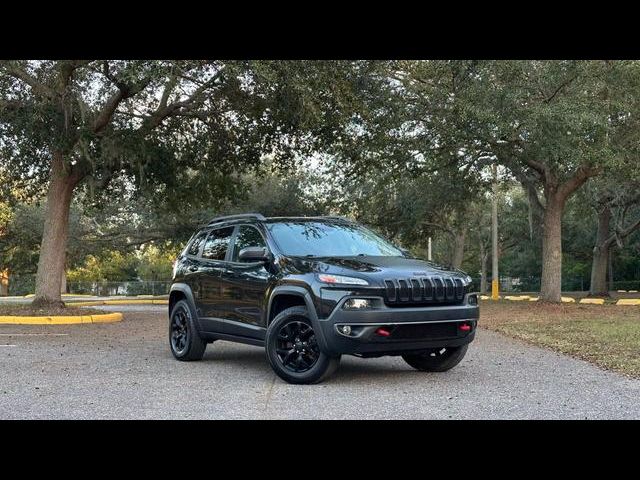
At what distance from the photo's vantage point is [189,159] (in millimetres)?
20531

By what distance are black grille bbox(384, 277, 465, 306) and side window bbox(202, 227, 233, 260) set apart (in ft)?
9.28

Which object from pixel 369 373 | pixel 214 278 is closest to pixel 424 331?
pixel 369 373

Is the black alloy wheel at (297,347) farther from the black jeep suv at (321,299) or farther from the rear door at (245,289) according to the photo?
the rear door at (245,289)

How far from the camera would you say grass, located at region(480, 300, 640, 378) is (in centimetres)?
945

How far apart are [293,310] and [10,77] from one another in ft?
43.6

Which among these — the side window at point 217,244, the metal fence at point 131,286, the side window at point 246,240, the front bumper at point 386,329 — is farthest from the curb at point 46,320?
the metal fence at point 131,286

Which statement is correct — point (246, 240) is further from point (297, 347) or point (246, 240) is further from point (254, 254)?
point (297, 347)

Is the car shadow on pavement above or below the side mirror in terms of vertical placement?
below

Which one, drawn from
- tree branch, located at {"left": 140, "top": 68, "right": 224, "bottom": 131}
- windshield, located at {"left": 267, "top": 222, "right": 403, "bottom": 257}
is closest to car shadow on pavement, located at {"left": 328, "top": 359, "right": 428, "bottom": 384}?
windshield, located at {"left": 267, "top": 222, "right": 403, "bottom": 257}

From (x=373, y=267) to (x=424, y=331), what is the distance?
2.82 ft

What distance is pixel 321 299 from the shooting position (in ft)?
23.5

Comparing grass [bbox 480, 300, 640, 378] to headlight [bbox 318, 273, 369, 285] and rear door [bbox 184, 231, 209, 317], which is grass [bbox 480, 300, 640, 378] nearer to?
headlight [bbox 318, 273, 369, 285]

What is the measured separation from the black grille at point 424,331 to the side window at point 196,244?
3.75 metres
